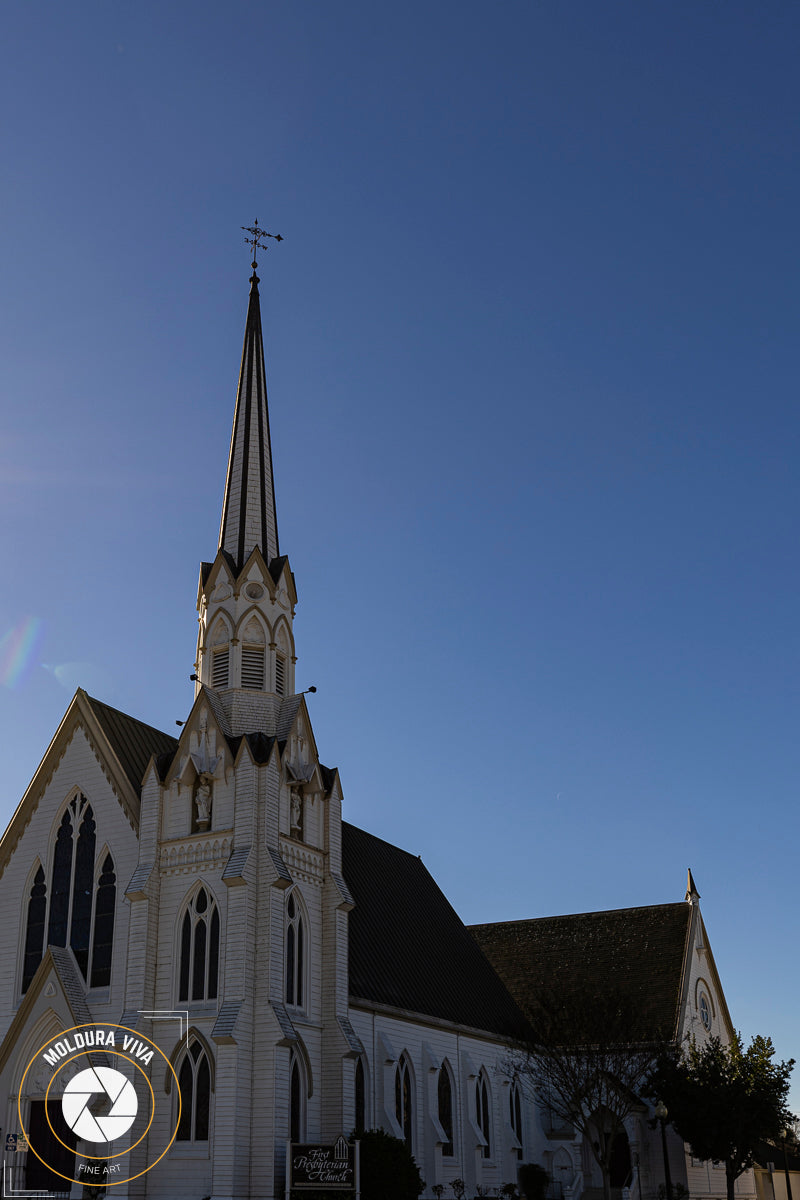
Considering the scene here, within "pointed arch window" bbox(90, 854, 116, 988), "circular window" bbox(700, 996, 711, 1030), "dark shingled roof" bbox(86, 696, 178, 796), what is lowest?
"circular window" bbox(700, 996, 711, 1030)

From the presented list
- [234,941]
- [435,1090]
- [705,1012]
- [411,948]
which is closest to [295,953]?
[234,941]

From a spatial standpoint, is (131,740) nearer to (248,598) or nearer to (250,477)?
(248,598)

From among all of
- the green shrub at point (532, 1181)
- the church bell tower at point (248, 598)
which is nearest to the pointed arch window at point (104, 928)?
the church bell tower at point (248, 598)

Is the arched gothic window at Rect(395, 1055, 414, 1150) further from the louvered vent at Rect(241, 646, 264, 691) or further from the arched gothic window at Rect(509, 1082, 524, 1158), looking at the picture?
the louvered vent at Rect(241, 646, 264, 691)

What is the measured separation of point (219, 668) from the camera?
36.3m

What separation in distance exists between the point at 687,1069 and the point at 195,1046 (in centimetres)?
2251

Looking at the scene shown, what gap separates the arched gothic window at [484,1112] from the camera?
41.5m

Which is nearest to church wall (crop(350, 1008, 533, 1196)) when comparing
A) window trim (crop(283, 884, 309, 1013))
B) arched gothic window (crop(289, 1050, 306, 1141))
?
window trim (crop(283, 884, 309, 1013))

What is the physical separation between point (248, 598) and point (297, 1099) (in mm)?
14991

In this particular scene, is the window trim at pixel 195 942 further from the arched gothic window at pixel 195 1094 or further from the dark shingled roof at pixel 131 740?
the dark shingled roof at pixel 131 740

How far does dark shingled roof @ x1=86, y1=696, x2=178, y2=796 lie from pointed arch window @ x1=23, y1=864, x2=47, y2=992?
4055 mm

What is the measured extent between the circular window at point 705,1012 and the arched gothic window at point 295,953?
29.2m

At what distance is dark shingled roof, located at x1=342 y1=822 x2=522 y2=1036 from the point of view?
128 ft

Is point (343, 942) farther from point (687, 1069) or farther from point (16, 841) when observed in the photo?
point (687, 1069)
